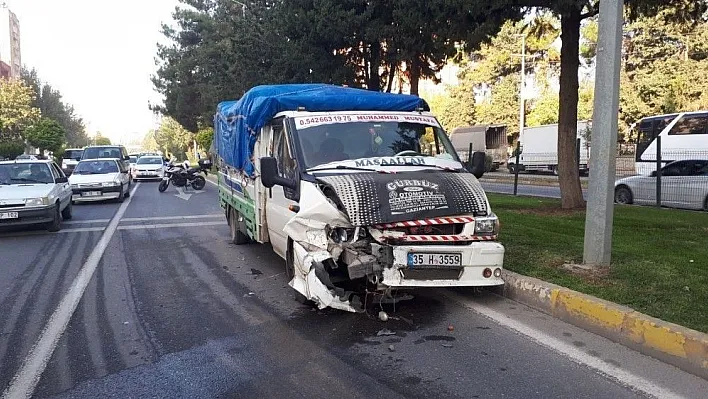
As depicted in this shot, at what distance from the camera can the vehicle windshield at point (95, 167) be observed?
1994 cm

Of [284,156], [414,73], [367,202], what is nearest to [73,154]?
[414,73]

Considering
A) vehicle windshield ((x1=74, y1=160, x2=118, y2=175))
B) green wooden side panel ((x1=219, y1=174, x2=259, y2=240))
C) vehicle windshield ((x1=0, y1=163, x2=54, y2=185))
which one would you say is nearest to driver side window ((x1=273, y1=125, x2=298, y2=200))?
green wooden side panel ((x1=219, y1=174, x2=259, y2=240))

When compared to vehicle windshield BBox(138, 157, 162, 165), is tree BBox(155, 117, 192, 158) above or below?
above

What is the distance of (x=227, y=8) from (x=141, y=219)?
83.1 feet

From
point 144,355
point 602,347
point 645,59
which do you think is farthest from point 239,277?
point 645,59

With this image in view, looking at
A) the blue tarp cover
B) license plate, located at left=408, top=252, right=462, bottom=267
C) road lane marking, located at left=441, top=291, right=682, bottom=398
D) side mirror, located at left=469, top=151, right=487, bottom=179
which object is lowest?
road lane marking, located at left=441, top=291, right=682, bottom=398

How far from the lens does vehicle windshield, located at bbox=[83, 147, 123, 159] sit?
1022 inches

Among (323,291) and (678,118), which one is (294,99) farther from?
(678,118)

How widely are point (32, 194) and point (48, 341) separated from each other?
768 centimetres

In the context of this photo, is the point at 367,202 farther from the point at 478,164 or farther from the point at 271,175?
the point at 478,164

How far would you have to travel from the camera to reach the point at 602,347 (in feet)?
16.0

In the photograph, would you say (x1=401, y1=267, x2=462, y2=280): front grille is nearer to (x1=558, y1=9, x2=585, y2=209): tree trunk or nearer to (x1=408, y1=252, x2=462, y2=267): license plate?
(x1=408, y1=252, x2=462, y2=267): license plate

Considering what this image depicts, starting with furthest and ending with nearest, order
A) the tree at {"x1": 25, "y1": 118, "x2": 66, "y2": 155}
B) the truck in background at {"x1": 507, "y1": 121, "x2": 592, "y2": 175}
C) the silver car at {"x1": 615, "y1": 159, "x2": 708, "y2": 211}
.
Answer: the tree at {"x1": 25, "y1": 118, "x2": 66, "y2": 155}, the truck in background at {"x1": 507, "y1": 121, "x2": 592, "y2": 175}, the silver car at {"x1": 615, "y1": 159, "x2": 708, "y2": 211}

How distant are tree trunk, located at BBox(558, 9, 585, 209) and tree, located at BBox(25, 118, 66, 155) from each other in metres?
48.1
